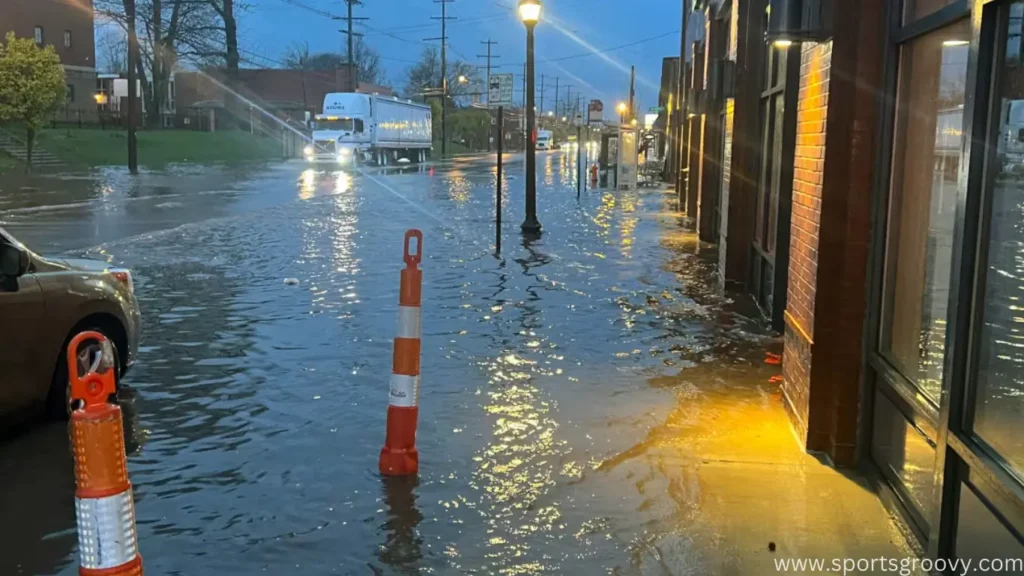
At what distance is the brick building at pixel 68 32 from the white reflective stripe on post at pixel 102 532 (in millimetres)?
61266

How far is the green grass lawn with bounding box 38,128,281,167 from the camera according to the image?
158 ft

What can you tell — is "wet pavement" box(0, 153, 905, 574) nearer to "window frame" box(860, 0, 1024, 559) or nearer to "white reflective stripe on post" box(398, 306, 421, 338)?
"window frame" box(860, 0, 1024, 559)

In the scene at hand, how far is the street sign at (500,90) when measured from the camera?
14.7 metres

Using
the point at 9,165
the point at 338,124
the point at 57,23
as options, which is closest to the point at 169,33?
the point at 57,23

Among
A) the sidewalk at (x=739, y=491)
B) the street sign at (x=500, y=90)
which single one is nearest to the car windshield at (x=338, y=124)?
the street sign at (x=500, y=90)

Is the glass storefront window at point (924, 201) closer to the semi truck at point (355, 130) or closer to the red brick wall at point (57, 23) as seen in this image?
the semi truck at point (355, 130)

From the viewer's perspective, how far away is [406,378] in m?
5.09

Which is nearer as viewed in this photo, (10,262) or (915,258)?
(915,258)

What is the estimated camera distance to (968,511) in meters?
3.61

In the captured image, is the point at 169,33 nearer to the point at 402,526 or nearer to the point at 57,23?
the point at 57,23

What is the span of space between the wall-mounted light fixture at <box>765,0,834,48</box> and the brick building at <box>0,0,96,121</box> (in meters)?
59.5

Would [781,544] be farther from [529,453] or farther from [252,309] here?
[252,309]

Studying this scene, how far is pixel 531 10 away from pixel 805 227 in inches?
445

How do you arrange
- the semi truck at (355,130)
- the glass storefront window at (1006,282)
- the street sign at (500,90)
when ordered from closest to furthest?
1. the glass storefront window at (1006,282)
2. the street sign at (500,90)
3. the semi truck at (355,130)
